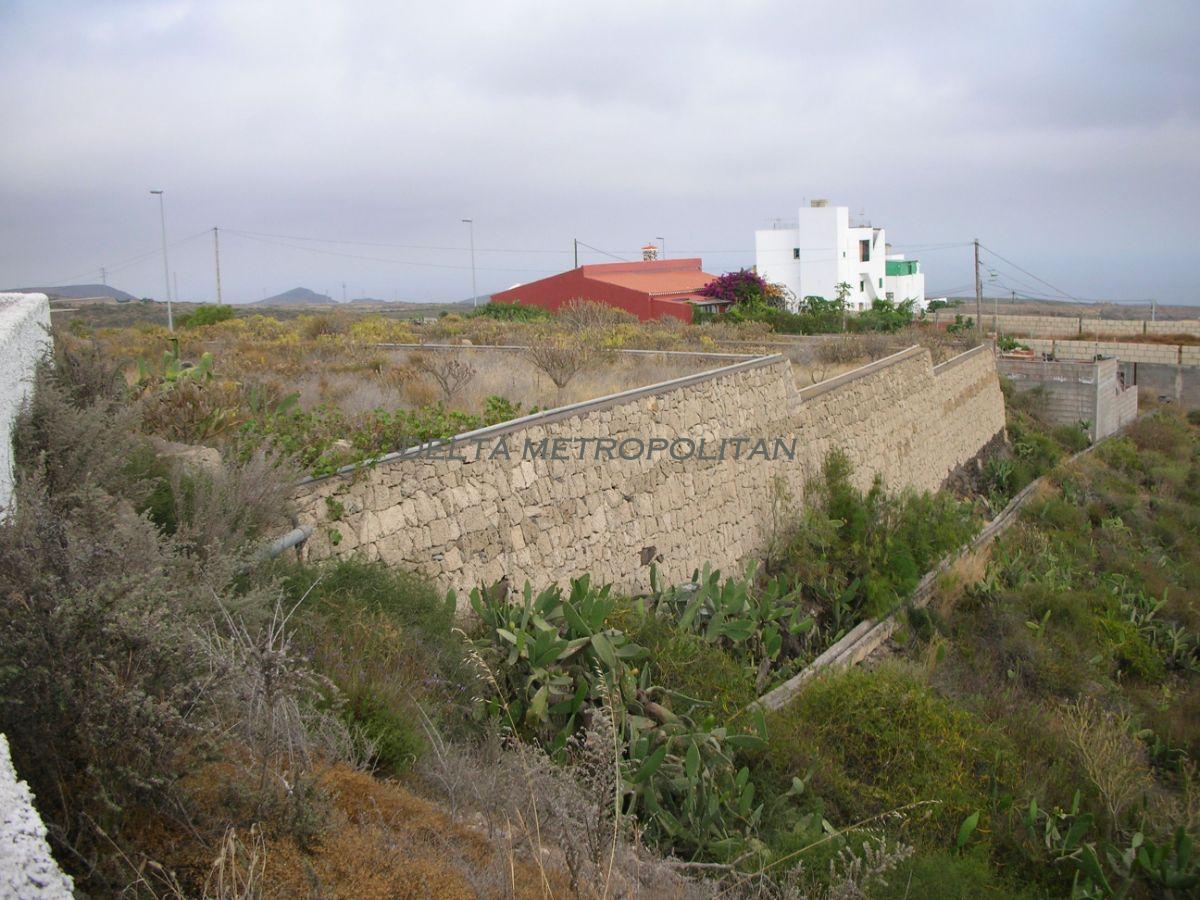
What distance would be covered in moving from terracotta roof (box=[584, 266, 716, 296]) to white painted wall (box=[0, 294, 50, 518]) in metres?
36.1

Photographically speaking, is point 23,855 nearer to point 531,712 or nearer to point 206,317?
point 531,712

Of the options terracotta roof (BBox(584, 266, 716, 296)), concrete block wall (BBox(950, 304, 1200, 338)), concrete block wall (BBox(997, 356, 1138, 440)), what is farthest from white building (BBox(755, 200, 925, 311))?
concrete block wall (BBox(997, 356, 1138, 440))

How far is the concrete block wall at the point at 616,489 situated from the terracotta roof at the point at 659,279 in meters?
26.5

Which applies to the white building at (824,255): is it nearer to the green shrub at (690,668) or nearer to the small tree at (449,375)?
the small tree at (449,375)

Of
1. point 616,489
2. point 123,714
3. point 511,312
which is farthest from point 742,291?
point 123,714

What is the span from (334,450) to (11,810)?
4878mm

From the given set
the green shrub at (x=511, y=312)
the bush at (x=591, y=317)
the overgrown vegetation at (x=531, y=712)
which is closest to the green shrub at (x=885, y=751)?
the overgrown vegetation at (x=531, y=712)

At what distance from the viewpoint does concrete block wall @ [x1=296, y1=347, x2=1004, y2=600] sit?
7406 mm

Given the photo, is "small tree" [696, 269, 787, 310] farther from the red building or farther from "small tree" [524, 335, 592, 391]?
"small tree" [524, 335, 592, 391]

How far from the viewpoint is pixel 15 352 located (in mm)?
5410

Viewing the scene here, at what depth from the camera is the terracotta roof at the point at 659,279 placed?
43.4 metres

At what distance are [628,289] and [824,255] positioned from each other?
116 ft

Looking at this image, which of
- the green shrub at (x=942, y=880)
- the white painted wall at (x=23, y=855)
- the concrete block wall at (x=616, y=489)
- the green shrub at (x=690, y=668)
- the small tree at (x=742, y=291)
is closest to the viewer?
the white painted wall at (x=23, y=855)

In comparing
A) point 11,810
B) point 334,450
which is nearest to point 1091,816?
point 334,450
